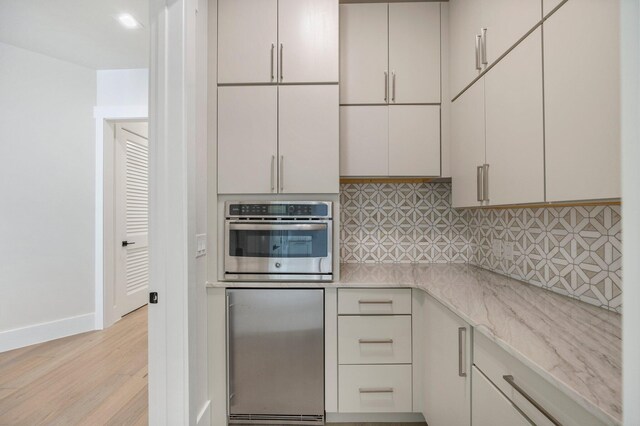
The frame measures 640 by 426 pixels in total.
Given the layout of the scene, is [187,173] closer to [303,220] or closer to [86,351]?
[303,220]

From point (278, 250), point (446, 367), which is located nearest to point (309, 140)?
point (278, 250)

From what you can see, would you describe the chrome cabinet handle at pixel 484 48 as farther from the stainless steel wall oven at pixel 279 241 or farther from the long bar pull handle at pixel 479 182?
the stainless steel wall oven at pixel 279 241

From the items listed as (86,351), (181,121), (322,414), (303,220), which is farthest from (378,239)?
(86,351)

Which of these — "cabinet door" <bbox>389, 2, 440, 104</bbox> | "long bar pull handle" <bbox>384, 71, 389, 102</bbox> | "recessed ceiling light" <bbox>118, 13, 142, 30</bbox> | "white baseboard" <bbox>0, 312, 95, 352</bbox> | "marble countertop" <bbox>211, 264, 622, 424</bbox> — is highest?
"recessed ceiling light" <bbox>118, 13, 142, 30</bbox>

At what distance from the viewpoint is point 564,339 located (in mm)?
909

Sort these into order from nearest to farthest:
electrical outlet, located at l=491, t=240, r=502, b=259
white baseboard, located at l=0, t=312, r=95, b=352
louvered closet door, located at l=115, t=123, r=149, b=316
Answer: electrical outlet, located at l=491, t=240, r=502, b=259
white baseboard, located at l=0, t=312, r=95, b=352
louvered closet door, located at l=115, t=123, r=149, b=316

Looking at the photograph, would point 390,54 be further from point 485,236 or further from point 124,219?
point 124,219

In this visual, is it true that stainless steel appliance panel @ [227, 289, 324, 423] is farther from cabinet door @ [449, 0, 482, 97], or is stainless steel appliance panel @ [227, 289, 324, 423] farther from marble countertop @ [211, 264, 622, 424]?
cabinet door @ [449, 0, 482, 97]

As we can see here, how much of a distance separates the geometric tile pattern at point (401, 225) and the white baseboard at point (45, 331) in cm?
276

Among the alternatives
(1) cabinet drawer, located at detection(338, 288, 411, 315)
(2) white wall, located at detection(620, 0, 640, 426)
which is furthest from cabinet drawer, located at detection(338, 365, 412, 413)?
(2) white wall, located at detection(620, 0, 640, 426)

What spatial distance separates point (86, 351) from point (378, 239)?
2.72 meters

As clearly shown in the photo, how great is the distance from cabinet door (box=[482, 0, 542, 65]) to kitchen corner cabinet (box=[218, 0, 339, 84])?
78cm

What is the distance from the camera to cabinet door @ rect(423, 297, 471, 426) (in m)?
1.16

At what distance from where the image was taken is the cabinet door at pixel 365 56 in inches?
75.7
